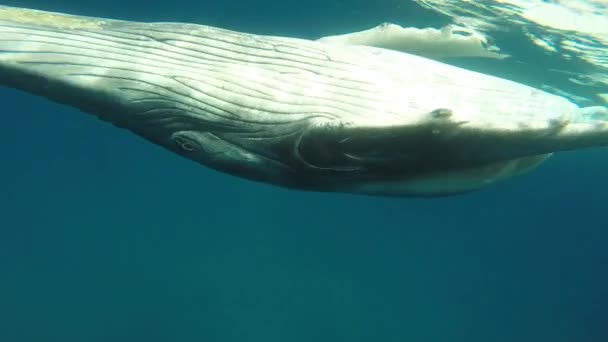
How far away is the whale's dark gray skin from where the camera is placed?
8.91ft

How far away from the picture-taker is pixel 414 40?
576 cm

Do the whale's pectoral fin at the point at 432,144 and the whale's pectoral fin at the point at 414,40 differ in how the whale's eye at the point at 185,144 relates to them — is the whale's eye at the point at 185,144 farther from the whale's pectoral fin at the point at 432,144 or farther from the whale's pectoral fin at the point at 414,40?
the whale's pectoral fin at the point at 414,40

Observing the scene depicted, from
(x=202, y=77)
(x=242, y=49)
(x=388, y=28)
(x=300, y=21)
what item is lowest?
(x=202, y=77)

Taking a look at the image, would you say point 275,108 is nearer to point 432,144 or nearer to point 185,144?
point 185,144

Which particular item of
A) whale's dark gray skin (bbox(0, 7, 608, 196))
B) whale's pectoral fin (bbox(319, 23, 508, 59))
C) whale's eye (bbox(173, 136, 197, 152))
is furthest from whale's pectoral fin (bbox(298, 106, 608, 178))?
whale's pectoral fin (bbox(319, 23, 508, 59))

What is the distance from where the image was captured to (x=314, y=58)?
3129 millimetres

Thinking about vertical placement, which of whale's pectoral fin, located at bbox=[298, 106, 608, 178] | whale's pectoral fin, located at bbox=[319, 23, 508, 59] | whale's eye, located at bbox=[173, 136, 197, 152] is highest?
whale's pectoral fin, located at bbox=[319, 23, 508, 59]

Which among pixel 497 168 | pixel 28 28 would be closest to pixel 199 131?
pixel 28 28

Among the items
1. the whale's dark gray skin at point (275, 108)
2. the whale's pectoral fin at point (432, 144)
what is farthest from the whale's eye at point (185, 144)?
the whale's pectoral fin at point (432, 144)

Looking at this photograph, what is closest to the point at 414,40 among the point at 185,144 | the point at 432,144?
the point at 432,144

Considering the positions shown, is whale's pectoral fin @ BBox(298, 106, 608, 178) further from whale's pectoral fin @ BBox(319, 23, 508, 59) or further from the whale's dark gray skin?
whale's pectoral fin @ BBox(319, 23, 508, 59)

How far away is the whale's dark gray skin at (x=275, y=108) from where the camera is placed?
272cm

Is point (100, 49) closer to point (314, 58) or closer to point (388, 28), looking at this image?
point (314, 58)

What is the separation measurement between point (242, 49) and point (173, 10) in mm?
29540
